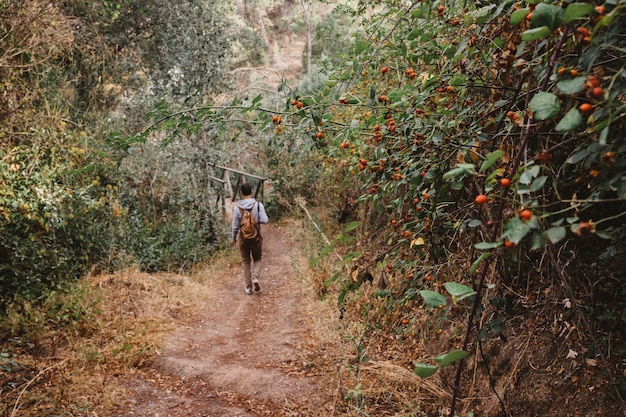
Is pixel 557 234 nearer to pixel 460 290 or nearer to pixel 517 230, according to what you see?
pixel 517 230

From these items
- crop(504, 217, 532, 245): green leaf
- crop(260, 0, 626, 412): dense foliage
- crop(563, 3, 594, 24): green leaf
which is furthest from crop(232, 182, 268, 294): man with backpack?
crop(563, 3, 594, 24): green leaf

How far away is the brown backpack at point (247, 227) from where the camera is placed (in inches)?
244

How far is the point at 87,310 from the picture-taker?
4938 millimetres

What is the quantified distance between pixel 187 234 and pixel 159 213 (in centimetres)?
94

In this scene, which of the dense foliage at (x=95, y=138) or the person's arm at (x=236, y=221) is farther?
the person's arm at (x=236, y=221)

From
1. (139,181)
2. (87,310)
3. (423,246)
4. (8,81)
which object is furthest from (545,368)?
(139,181)

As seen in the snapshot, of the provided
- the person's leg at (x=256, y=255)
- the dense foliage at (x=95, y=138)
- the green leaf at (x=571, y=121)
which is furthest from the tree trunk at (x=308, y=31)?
the green leaf at (x=571, y=121)

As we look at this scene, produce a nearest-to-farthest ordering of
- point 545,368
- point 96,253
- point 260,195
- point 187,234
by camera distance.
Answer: point 545,368 < point 96,253 < point 187,234 < point 260,195

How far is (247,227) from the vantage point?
20.5 feet

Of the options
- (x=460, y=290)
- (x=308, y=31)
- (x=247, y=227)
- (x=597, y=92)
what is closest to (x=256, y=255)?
(x=247, y=227)

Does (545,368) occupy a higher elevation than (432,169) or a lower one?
lower

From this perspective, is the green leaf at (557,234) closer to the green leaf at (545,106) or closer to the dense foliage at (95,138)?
the green leaf at (545,106)

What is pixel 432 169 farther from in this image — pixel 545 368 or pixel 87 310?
pixel 87 310

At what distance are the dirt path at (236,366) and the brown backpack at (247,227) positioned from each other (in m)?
1.06
